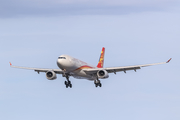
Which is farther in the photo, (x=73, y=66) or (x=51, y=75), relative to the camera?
(x=51, y=75)

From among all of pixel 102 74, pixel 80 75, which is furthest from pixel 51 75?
pixel 102 74

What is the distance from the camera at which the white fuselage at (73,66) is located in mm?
88250

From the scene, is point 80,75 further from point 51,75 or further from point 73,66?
point 51,75

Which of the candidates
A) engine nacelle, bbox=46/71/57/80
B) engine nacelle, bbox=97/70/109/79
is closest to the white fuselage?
engine nacelle, bbox=97/70/109/79

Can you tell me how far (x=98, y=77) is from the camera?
94.9 metres

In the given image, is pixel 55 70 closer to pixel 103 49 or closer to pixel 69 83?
pixel 69 83

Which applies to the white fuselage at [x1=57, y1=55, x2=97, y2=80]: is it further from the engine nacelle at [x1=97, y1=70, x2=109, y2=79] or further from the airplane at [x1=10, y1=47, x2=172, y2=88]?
the engine nacelle at [x1=97, y1=70, x2=109, y2=79]

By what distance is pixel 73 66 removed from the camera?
9062 centimetres

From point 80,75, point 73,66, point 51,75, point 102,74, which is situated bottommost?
point 102,74

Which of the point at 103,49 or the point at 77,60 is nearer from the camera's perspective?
the point at 77,60

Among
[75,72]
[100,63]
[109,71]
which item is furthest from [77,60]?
[100,63]

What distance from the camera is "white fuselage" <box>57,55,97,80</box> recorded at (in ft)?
290

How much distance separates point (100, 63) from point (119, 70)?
19.6 m

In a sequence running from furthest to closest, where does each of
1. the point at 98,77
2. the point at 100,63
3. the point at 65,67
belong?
the point at 100,63
the point at 98,77
the point at 65,67
